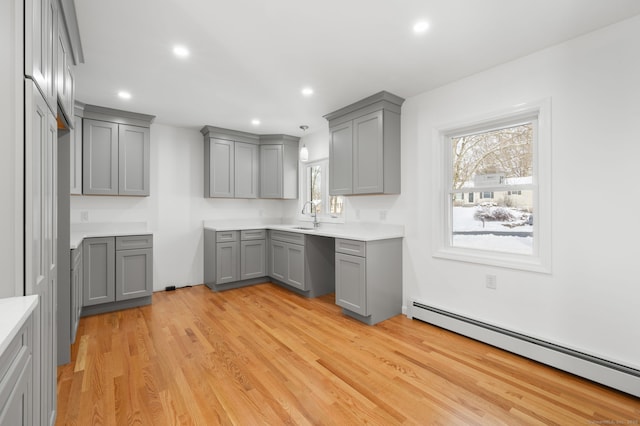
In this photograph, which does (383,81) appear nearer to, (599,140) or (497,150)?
(497,150)

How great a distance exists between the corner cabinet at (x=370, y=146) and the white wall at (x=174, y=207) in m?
2.39

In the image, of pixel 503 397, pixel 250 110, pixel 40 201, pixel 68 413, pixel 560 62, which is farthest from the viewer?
pixel 250 110

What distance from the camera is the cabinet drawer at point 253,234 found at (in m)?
4.62

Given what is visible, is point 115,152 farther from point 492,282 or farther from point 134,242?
point 492,282

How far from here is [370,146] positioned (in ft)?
11.3

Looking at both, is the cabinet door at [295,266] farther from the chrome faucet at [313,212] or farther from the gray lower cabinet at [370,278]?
the gray lower cabinet at [370,278]

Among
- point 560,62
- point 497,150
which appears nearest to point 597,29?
point 560,62

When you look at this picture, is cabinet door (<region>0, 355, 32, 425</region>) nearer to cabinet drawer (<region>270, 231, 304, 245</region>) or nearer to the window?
cabinet drawer (<region>270, 231, 304, 245</region>)

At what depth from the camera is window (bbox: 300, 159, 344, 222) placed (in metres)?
4.63

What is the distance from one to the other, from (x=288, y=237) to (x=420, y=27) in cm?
306

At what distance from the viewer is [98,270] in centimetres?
347

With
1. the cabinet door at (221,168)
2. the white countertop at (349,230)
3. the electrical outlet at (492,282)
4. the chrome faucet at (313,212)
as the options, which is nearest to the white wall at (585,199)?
the electrical outlet at (492,282)

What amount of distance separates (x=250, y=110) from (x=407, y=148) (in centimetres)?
203

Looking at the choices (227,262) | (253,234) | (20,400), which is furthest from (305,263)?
(20,400)
